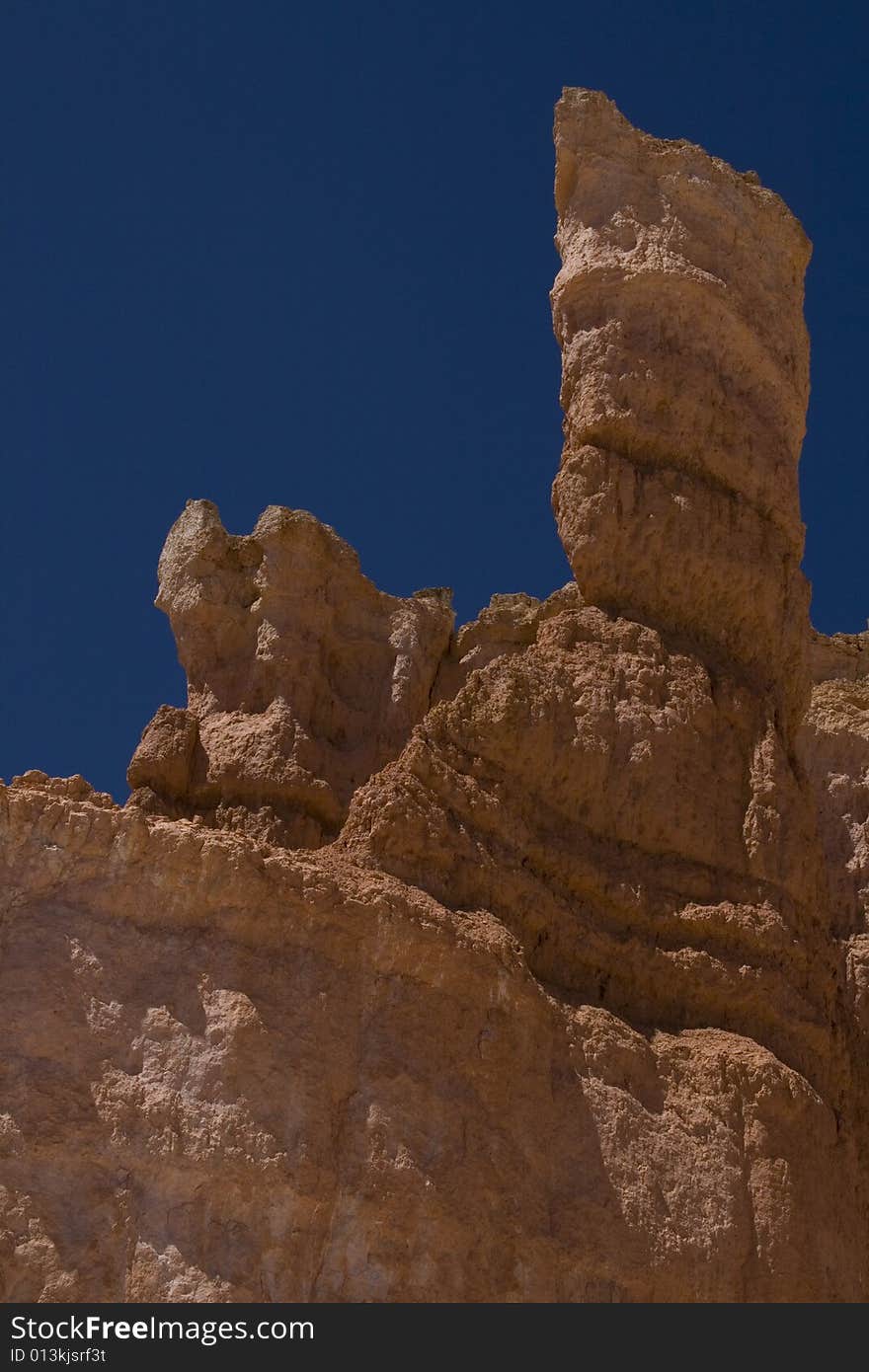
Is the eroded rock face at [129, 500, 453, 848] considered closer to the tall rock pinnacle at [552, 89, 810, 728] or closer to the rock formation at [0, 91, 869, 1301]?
the rock formation at [0, 91, 869, 1301]

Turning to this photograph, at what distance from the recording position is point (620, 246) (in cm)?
1282

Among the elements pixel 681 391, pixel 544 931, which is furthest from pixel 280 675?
pixel 544 931

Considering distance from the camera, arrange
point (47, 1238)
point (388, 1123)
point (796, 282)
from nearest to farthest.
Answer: point (47, 1238) < point (388, 1123) < point (796, 282)

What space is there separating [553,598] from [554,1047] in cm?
719

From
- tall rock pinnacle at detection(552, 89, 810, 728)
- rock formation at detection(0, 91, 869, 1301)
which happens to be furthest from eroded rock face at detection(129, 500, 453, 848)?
tall rock pinnacle at detection(552, 89, 810, 728)

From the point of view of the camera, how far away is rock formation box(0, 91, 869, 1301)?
8680mm

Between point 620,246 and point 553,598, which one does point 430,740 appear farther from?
point 553,598

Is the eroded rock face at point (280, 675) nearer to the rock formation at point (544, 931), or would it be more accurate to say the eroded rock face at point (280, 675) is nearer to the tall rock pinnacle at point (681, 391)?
the rock formation at point (544, 931)

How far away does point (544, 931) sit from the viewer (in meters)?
10.5

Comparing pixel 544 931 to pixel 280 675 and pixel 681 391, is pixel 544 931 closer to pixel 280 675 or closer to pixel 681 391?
pixel 681 391

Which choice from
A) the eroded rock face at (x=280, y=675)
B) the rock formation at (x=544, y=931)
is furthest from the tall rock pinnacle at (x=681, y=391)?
the eroded rock face at (x=280, y=675)

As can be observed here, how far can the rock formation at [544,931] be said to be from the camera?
8680 millimetres
